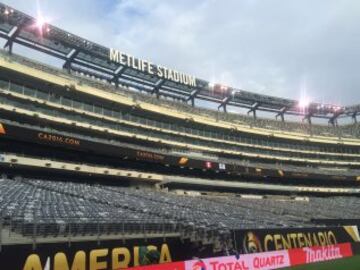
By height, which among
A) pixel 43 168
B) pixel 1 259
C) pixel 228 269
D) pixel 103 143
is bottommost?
pixel 228 269

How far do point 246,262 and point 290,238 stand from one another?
22.6 feet

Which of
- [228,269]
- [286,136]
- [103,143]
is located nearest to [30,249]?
[228,269]

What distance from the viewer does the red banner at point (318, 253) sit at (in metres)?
23.8

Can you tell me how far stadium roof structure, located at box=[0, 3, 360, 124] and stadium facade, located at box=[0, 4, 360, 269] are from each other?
0.18 metres

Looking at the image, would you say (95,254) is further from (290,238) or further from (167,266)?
(290,238)

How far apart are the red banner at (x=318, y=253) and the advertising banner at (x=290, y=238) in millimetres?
922

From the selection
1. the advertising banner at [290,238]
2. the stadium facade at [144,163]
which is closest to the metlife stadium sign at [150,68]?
the stadium facade at [144,163]

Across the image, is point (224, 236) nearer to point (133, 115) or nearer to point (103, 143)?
point (103, 143)

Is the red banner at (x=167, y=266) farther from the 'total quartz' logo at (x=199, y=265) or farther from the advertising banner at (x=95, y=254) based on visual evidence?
the advertising banner at (x=95, y=254)

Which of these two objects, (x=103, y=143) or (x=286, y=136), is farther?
(x=286, y=136)

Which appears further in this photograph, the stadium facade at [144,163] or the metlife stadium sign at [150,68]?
the metlife stadium sign at [150,68]

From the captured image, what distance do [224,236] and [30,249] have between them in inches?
396

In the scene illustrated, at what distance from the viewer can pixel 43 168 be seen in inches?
1548

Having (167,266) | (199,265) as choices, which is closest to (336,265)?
(199,265)
